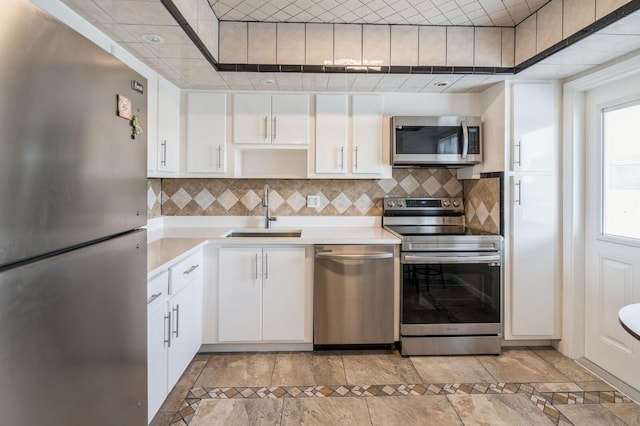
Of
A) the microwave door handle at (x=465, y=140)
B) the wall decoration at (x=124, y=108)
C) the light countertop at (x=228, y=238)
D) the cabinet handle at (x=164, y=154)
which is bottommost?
the light countertop at (x=228, y=238)

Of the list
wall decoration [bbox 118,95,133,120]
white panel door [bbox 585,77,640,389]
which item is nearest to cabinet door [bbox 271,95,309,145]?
wall decoration [bbox 118,95,133,120]

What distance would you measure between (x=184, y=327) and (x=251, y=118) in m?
1.63

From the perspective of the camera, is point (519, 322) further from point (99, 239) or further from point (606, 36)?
point (99, 239)

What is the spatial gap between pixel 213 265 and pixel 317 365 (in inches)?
40.7

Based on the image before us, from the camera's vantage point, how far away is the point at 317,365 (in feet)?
7.75

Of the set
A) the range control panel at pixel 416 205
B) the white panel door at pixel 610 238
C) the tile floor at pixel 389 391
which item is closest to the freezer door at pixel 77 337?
the tile floor at pixel 389 391

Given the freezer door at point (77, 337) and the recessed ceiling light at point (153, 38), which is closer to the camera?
the freezer door at point (77, 337)

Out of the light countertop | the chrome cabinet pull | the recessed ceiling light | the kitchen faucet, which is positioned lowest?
the chrome cabinet pull

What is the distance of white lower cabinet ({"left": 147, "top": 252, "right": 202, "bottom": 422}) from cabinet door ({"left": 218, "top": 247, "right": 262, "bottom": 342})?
0.16 metres

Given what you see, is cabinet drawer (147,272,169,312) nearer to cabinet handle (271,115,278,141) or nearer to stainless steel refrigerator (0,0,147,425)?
stainless steel refrigerator (0,0,147,425)

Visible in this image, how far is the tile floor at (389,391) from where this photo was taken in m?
1.83

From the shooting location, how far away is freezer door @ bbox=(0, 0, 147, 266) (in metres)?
0.58

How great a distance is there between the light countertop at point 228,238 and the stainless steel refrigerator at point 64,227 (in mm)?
851

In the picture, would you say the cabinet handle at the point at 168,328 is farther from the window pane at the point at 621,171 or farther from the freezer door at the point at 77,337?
the window pane at the point at 621,171
